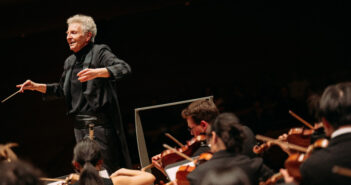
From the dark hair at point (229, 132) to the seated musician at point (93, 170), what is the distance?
662mm

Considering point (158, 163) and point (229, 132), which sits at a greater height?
point (229, 132)

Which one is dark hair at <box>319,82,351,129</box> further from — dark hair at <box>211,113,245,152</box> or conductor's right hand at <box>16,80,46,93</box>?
conductor's right hand at <box>16,80,46,93</box>

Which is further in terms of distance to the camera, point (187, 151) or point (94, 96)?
point (94, 96)

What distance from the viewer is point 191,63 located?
279 inches

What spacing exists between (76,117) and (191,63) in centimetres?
408

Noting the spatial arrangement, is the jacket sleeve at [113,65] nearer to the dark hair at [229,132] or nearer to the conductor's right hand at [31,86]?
the conductor's right hand at [31,86]

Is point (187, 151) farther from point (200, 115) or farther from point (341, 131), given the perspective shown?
point (341, 131)

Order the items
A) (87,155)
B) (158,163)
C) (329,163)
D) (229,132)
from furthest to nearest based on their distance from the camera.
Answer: (158,163) → (87,155) → (229,132) → (329,163)

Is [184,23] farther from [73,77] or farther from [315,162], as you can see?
[315,162]

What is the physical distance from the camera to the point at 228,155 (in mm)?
1996

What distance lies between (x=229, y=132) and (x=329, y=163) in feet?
1.71

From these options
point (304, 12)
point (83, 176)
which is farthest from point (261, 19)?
point (83, 176)

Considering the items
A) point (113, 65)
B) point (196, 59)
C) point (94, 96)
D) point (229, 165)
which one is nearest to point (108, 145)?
point (94, 96)

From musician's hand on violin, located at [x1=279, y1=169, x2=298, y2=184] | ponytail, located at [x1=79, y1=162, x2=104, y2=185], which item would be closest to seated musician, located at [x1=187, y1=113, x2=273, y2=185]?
musician's hand on violin, located at [x1=279, y1=169, x2=298, y2=184]
